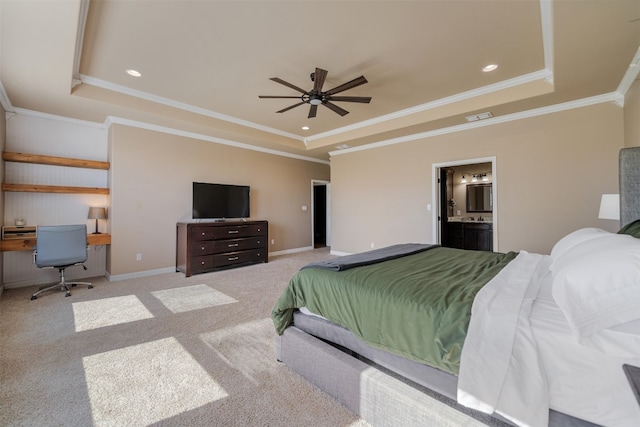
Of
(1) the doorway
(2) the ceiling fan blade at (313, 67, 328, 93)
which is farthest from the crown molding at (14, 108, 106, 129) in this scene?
(1) the doorway

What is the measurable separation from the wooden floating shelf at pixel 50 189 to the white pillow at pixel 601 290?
5688mm

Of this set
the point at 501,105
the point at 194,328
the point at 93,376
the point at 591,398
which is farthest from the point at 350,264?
the point at 501,105

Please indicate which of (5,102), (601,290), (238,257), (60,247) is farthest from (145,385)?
(5,102)

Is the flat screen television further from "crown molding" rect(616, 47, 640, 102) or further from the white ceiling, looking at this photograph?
"crown molding" rect(616, 47, 640, 102)

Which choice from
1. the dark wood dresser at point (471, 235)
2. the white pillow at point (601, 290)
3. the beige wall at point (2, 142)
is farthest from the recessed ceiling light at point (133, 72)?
the dark wood dresser at point (471, 235)

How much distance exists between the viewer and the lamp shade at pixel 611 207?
8.49 ft

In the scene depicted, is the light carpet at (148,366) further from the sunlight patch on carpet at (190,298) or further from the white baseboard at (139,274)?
the white baseboard at (139,274)

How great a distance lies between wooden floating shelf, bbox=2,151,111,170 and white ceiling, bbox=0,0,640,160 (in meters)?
0.71

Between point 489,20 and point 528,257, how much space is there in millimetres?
2142

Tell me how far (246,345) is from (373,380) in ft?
4.28

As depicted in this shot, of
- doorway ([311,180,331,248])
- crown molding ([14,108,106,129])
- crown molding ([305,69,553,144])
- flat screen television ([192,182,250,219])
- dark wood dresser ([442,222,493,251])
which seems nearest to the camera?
crown molding ([305,69,553,144])

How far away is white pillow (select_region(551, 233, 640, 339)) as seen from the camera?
3.36 feet

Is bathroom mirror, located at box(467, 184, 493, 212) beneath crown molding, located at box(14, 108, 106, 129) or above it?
beneath

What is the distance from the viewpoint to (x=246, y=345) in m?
2.34
